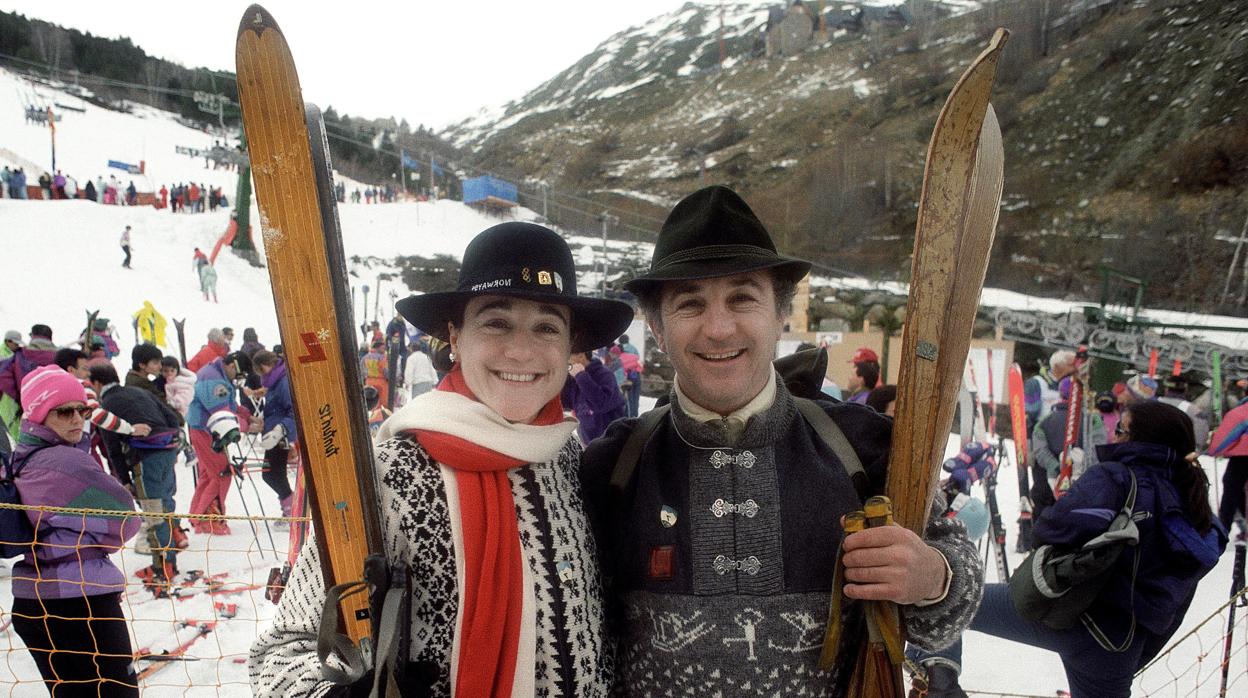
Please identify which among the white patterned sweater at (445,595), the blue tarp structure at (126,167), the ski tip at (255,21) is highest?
the blue tarp structure at (126,167)

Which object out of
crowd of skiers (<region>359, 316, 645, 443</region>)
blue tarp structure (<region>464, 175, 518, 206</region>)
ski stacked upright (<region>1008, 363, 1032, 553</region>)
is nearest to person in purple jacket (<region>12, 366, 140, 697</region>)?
crowd of skiers (<region>359, 316, 645, 443</region>)

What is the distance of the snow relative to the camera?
3.85 m

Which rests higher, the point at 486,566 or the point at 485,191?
the point at 485,191

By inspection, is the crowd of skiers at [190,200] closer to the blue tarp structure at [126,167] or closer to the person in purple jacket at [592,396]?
the blue tarp structure at [126,167]

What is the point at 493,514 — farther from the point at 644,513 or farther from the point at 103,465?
the point at 103,465

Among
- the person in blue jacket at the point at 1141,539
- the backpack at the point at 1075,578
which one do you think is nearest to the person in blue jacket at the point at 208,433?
the person in blue jacket at the point at 1141,539

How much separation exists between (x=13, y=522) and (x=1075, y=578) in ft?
14.6

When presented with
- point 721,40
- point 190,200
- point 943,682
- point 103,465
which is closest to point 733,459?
point 943,682

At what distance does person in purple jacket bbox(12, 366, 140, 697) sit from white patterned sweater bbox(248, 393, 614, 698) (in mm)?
2334

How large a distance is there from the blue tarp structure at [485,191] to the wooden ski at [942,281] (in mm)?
37357

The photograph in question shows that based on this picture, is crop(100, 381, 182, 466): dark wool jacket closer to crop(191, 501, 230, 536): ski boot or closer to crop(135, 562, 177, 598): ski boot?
crop(135, 562, 177, 598): ski boot

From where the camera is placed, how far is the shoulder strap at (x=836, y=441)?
59.5 inches

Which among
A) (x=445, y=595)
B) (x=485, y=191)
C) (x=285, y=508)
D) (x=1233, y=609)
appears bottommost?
(x=285, y=508)

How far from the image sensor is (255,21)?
1328 mm
